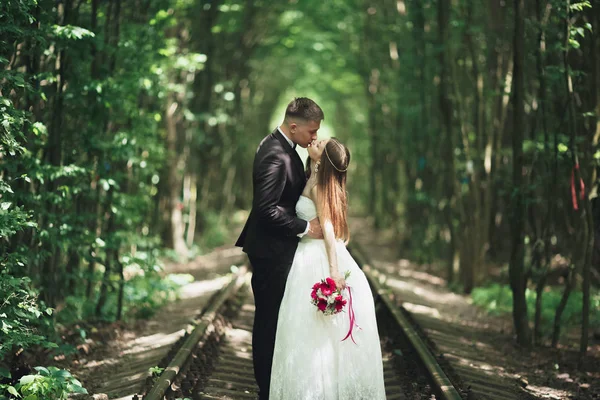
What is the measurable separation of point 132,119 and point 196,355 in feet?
11.3

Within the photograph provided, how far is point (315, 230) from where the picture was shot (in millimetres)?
5641

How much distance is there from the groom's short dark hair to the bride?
215 millimetres

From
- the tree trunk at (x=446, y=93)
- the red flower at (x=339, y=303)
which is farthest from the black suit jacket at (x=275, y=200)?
the tree trunk at (x=446, y=93)

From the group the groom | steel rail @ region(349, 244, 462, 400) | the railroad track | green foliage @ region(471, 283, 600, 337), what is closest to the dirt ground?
green foliage @ region(471, 283, 600, 337)

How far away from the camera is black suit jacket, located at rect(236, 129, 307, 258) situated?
5395 millimetres

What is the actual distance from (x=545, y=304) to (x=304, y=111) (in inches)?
286

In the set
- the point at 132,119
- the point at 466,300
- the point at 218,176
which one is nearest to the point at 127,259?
the point at 132,119

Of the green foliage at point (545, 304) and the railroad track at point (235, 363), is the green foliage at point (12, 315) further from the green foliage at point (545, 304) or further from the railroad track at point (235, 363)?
the green foliage at point (545, 304)

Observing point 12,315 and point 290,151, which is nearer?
point 290,151

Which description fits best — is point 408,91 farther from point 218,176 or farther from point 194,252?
point 218,176

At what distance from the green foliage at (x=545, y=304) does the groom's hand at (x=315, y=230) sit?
5.34m

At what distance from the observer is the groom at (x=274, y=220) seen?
213 inches

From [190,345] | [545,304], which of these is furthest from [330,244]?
Answer: [545,304]

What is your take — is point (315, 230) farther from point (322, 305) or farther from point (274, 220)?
point (322, 305)
